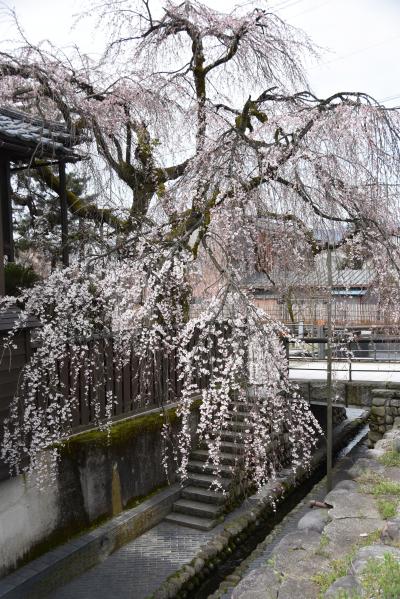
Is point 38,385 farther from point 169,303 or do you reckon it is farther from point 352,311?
point 352,311

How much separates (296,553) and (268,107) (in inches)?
234

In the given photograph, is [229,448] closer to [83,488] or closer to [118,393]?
[118,393]

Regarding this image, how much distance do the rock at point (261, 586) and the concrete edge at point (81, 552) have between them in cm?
256

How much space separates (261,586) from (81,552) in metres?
3.00

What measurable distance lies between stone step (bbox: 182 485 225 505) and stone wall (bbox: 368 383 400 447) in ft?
16.1

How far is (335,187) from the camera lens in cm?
549

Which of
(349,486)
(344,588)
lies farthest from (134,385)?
(344,588)

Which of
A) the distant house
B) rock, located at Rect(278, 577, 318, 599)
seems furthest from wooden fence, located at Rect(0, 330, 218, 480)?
rock, located at Rect(278, 577, 318, 599)

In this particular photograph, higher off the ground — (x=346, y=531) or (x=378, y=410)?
(x=346, y=531)

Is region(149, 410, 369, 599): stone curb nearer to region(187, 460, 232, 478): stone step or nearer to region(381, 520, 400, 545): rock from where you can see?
region(187, 460, 232, 478): stone step

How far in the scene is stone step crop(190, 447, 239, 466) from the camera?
8.70 metres

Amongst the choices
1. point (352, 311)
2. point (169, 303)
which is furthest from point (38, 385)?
point (352, 311)

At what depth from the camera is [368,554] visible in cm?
407

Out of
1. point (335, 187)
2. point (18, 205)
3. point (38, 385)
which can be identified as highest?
point (18, 205)
